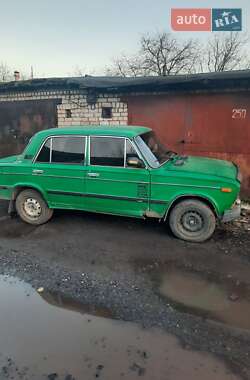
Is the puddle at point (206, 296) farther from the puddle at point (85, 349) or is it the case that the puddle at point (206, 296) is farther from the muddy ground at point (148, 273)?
the puddle at point (85, 349)

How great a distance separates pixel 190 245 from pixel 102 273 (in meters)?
1.65

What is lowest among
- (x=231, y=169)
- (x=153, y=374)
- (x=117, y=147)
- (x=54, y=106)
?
(x=153, y=374)

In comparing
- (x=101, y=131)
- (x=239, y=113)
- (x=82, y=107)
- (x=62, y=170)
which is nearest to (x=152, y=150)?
(x=101, y=131)

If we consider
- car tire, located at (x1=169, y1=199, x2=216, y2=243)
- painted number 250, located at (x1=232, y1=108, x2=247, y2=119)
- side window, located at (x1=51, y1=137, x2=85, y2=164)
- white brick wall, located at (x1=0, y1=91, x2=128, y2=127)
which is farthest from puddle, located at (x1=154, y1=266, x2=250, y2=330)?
white brick wall, located at (x1=0, y1=91, x2=128, y2=127)

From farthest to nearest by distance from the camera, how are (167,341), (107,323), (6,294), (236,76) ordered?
(236,76), (6,294), (107,323), (167,341)

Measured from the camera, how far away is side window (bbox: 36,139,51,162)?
5504mm

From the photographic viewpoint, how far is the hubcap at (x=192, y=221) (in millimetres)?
4914

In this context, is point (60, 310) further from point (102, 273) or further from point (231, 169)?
point (231, 169)

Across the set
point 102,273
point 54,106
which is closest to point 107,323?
point 102,273

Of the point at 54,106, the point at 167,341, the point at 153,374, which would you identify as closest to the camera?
the point at 153,374

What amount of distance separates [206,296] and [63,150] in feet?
11.5

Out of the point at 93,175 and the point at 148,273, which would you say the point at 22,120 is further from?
the point at 148,273

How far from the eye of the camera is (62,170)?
17.7 feet

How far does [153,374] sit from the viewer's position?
248 cm
